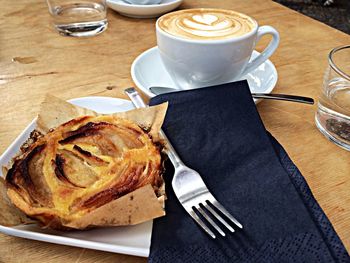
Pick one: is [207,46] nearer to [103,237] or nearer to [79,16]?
[103,237]

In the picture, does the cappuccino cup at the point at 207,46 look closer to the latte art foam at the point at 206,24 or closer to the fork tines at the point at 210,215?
the latte art foam at the point at 206,24

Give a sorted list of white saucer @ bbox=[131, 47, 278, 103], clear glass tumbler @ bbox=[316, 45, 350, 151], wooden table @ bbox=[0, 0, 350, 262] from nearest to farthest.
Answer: wooden table @ bbox=[0, 0, 350, 262] → clear glass tumbler @ bbox=[316, 45, 350, 151] → white saucer @ bbox=[131, 47, 278, 103]

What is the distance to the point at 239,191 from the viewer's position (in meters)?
0.57

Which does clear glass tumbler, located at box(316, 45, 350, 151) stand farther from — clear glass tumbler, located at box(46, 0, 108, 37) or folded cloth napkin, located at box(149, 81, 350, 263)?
clear glass tumbler, located at box(46, 0, 108, 37)

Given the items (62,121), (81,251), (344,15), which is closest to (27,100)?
(62,121)

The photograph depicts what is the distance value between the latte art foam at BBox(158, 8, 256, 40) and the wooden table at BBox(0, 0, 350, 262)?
0.15m

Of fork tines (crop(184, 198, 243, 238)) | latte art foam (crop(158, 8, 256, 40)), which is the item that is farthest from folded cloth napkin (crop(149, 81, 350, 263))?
latte art foam (crop(158, 8, 256, 40))

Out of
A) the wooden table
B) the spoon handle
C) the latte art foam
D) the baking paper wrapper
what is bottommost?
the wooden table

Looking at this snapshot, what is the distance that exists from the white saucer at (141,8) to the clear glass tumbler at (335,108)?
576 millimetres

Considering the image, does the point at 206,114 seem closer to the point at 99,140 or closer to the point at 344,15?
the point at 99,140

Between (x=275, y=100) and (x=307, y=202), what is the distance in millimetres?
320

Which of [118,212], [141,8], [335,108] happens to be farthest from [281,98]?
[141,8]

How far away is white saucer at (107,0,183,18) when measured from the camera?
1.18 metres

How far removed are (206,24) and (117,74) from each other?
23 cm
